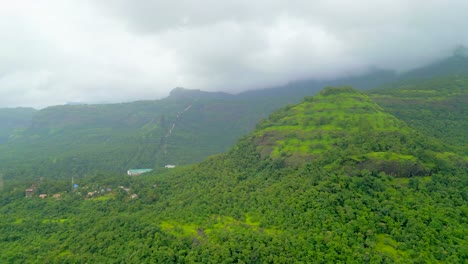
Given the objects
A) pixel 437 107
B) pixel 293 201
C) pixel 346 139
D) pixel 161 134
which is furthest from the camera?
pixel 161 134

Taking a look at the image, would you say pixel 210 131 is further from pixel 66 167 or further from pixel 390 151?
pixel 390 151

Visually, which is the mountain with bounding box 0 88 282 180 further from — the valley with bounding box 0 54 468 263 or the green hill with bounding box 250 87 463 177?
the green hill with bounding box 250 87 463 177

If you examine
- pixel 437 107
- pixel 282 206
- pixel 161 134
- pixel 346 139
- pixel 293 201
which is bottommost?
pixel 161 134

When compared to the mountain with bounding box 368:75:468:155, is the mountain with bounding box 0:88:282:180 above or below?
below

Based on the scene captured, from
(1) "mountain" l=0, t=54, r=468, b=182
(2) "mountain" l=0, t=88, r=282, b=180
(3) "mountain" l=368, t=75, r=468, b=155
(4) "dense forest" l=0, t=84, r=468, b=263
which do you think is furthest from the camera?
(2) "mountain" l=0, t=88, r=282, b=180

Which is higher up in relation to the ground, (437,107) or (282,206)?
(437,107)

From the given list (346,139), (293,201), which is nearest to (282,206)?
(293,201)

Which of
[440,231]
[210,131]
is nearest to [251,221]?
[440,231]

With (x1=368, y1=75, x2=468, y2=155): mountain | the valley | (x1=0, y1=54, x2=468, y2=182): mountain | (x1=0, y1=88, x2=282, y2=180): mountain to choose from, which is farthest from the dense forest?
(x1=0, y1=88, x2=282, y2=180): mountain

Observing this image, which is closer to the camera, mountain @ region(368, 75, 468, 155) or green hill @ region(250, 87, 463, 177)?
green hill @ region(250, 87, 463, 177)

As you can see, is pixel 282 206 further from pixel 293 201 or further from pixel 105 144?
pixel 105 144
